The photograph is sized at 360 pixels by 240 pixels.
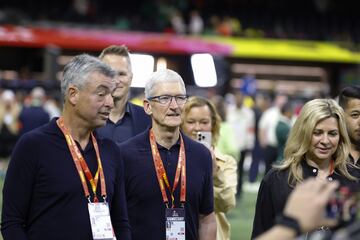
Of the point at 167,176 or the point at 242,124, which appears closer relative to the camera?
the point at 167,176

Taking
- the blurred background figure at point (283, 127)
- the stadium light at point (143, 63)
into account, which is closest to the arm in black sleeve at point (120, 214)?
the blurred background figure at point (283, 127)

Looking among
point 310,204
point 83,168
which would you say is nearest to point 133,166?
point 83,168

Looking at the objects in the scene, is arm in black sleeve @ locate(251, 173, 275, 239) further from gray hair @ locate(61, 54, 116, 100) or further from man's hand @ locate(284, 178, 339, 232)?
man's hand @ locate(284, 178, 339, 232)

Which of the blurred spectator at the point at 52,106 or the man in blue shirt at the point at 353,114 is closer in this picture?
the man in blue shirt at the point at 353,114

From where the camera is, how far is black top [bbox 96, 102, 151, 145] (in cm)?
684

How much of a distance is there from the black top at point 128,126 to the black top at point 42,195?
1727mm

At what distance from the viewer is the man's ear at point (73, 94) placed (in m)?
5.24

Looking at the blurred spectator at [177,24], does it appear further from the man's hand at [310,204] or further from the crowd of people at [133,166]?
the man's hand at [310,204]

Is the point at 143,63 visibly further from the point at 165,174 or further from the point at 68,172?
the point at 68,172

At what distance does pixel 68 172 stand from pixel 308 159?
4.79 ft

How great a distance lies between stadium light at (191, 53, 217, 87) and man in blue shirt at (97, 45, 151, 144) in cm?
2361

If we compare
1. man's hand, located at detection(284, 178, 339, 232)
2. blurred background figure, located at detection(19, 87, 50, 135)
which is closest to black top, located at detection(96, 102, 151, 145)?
man's hand, located at detection(284, 178, 339, 232)

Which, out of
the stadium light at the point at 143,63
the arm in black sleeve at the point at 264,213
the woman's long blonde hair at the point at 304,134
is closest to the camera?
the arm in black sleeve at the point at 264,213

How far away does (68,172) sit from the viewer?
508 cm
